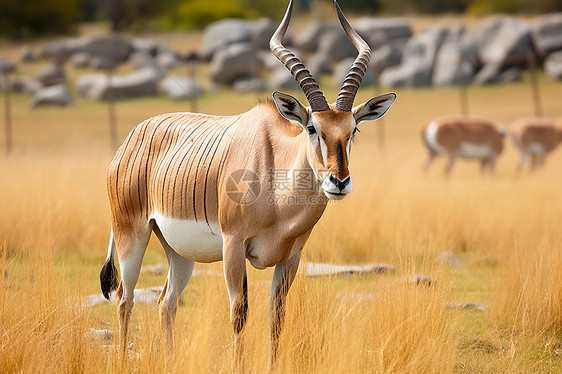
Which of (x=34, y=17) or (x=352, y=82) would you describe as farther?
(x=34, y=17)

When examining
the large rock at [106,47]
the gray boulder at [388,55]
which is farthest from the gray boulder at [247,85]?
the large rock at [106,47]

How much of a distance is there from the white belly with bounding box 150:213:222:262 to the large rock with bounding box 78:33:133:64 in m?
33.4

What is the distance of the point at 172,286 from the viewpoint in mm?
5664

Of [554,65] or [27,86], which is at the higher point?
[554,65]

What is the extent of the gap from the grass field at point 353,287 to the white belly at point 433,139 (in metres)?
0.84

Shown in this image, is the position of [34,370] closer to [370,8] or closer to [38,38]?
[38,38]

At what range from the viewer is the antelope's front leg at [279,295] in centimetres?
509

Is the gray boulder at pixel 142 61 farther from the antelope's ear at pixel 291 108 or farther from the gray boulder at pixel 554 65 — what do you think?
the antelope's ear at pixel 291 108

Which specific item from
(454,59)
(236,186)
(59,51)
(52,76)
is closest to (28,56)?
(59,51)

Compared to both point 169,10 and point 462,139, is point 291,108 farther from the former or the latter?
point 169,10

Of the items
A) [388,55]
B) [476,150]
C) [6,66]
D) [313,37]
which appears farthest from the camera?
[313,37]

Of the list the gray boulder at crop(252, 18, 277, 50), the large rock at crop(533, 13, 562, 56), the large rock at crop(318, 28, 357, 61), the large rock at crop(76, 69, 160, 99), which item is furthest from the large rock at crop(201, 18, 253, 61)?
the large rock at crop(533, 13, 562, 56)

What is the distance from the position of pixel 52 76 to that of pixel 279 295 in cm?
2850

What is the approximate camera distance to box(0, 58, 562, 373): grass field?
477cm
